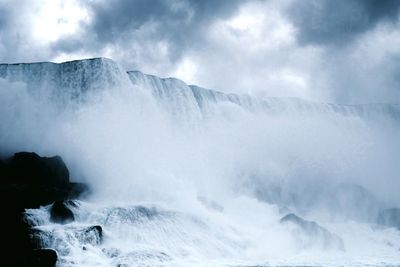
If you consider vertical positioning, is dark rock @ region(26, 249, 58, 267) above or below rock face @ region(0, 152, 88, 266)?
below

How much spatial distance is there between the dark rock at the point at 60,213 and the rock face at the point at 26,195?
5 centimetres

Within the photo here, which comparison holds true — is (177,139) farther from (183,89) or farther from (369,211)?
(369,211)

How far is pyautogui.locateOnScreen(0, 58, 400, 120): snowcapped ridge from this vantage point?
111 ft

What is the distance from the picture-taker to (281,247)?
2491cm

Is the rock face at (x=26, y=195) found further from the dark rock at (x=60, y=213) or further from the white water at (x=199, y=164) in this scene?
the white water at (x=199, y=164)

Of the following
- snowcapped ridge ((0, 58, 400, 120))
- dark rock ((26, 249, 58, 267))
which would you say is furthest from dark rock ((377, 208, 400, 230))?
dark rock ((26, 249, 58, 267))

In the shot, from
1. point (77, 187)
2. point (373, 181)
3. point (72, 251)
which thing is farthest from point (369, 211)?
point (72, 251)

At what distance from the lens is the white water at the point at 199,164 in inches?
866

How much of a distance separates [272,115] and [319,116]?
6.06 metres

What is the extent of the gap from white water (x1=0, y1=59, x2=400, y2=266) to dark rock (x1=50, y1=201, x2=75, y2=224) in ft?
1.37

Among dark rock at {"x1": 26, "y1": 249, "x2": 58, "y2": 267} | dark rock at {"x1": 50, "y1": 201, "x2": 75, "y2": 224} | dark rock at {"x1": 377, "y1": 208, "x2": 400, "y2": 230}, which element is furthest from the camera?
dark rock at {"x1": 377, "y1": 208, "x2": 400, "y2": 230}

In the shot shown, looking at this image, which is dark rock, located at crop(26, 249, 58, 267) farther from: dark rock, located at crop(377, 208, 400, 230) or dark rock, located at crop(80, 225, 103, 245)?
dark rock, located at crop(377, 208, 400, 230)

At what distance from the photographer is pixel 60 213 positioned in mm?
21031

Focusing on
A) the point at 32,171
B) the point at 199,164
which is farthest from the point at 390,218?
the point at 32,171
